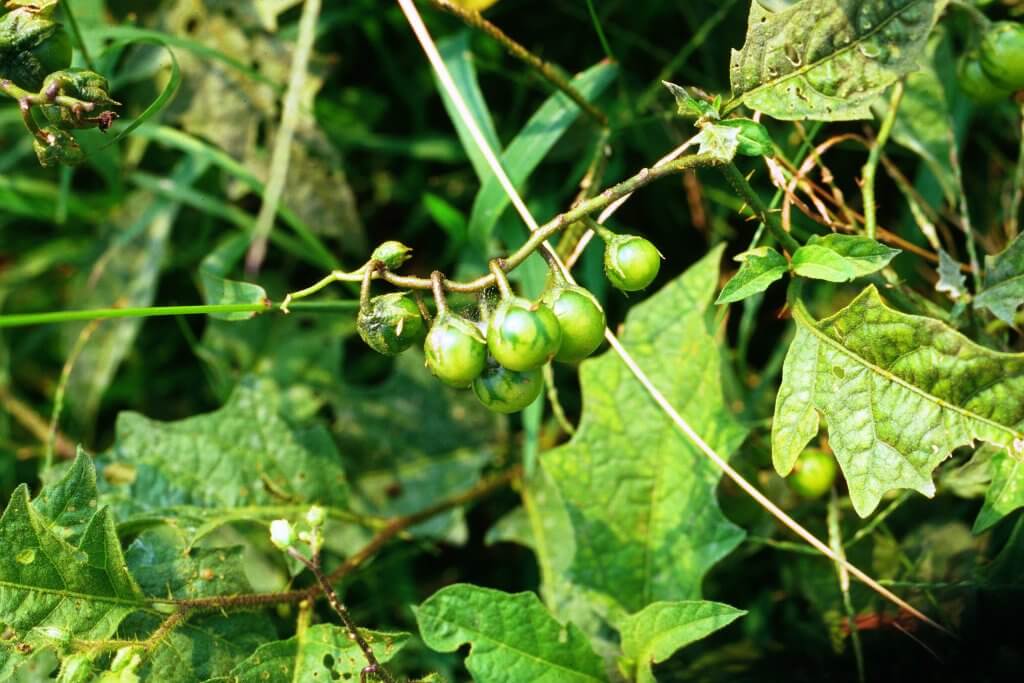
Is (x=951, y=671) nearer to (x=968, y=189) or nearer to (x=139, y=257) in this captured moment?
(x=968, y=189)

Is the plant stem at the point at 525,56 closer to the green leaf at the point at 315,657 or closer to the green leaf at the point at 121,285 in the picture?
the green leaf at the point at 121,285

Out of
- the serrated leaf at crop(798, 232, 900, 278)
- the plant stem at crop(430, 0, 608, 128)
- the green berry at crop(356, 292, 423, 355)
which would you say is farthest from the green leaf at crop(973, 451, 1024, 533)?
the plant stem at crop(430, 0, 608, 128)

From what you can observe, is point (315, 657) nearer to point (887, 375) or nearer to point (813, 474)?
point (813, 474)

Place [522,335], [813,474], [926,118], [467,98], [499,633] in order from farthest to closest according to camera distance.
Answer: [467,98], [926,118], [813,474], [499,633], [522,335]

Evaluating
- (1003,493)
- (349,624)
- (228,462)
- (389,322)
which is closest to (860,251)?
(1003,493)

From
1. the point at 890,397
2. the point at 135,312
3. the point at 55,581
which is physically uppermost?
the point at 135,312

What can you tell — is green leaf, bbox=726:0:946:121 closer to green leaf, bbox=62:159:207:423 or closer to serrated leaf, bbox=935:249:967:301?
serrated leaf, bbox=935:249:967:301

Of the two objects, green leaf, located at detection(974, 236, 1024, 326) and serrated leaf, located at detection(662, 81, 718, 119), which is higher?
serrated leaf, located at detection(662, 81, 718, 119)
